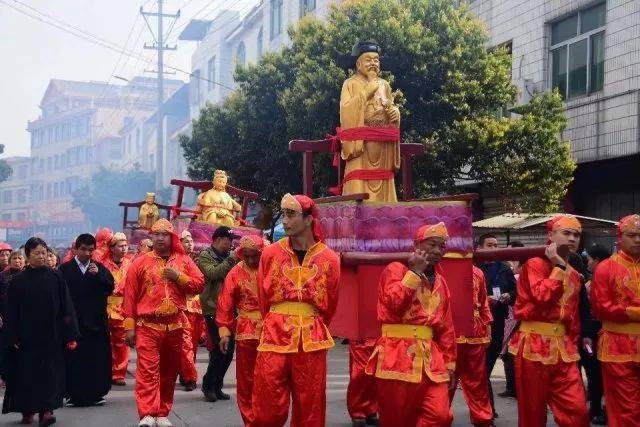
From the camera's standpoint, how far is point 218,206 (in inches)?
629

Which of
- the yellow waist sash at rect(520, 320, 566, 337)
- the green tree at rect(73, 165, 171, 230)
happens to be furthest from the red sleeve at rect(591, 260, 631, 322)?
the green tree at rect(73, 165, 171, 230)

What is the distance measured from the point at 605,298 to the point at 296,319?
2438 mm

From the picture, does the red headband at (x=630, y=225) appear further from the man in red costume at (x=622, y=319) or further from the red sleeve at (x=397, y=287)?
the red sleeve at (x=397, y=287)

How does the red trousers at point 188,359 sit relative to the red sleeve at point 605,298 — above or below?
below

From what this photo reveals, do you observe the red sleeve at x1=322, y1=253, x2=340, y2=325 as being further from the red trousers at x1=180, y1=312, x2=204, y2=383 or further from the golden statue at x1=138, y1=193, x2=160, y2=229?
the golden statue at x1=138, y1=193, x2=160, y2=229

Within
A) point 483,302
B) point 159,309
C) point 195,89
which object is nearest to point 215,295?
point 159,309

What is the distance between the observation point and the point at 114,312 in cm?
1278

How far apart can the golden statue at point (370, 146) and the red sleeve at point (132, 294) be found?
2.10 metres

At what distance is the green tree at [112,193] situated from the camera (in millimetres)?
67938

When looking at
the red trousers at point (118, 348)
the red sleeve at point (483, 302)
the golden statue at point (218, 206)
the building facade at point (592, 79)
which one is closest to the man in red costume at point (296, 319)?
the red sleeve at point (483, 302)

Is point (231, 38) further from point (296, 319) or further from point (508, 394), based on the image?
point (296, 319)

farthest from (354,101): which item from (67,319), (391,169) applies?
(67,319)

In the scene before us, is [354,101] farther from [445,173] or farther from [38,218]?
[38,218]

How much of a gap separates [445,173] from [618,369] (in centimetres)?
1237
